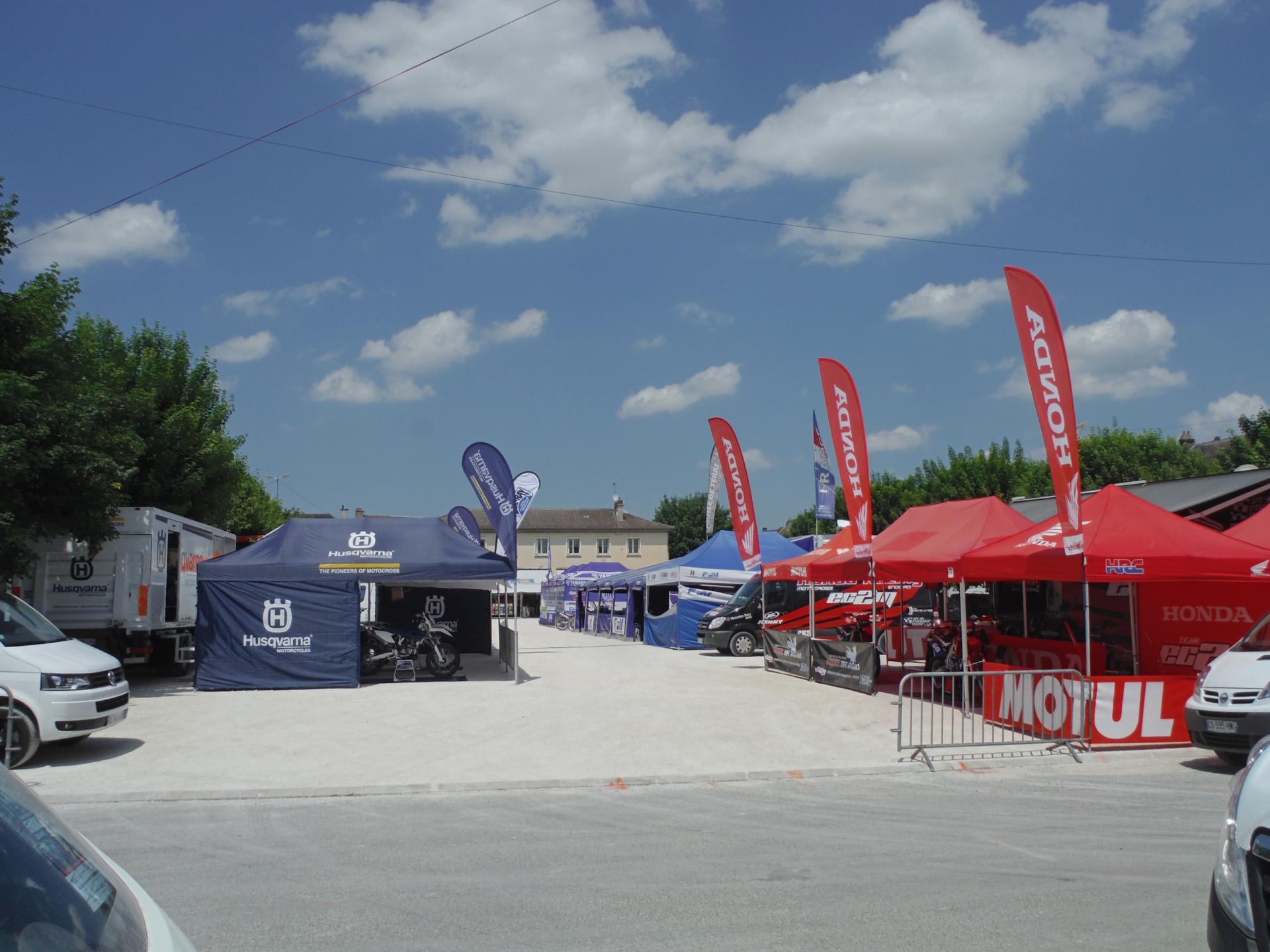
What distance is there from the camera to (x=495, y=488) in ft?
63.1

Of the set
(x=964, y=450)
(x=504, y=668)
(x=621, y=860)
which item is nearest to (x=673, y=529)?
(x=964, y=450)

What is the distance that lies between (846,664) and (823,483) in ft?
22.8

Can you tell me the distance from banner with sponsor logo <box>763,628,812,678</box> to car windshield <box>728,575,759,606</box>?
4262mm

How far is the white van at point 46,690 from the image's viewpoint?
399 inches

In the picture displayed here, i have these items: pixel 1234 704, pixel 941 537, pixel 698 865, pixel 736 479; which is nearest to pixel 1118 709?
pixel 1234 704

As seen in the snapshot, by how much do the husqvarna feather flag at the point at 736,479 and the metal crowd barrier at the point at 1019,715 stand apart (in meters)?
8.56

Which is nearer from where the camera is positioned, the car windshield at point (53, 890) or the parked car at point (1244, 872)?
the car windshield at point (53, 890)

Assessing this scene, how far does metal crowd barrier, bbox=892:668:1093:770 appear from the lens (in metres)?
10.9

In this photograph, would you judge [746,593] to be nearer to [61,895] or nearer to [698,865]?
[698,865]

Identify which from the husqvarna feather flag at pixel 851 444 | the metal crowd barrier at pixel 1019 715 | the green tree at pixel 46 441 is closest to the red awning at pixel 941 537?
the husqvarna feather flag at pixel 851 444

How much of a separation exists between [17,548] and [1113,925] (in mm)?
15822

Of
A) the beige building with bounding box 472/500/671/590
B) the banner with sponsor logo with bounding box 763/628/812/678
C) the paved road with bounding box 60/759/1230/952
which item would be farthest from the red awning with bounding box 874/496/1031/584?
the beige building with bounding box 472/500/671/590

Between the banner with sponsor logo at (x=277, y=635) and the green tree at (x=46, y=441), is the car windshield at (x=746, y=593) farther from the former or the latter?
the green tree at (x=46, y=441)

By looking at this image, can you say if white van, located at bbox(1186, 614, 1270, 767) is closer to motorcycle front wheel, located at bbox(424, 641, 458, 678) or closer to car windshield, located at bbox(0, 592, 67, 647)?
car windshield, located at bbox(0, 592, 67, 647)
